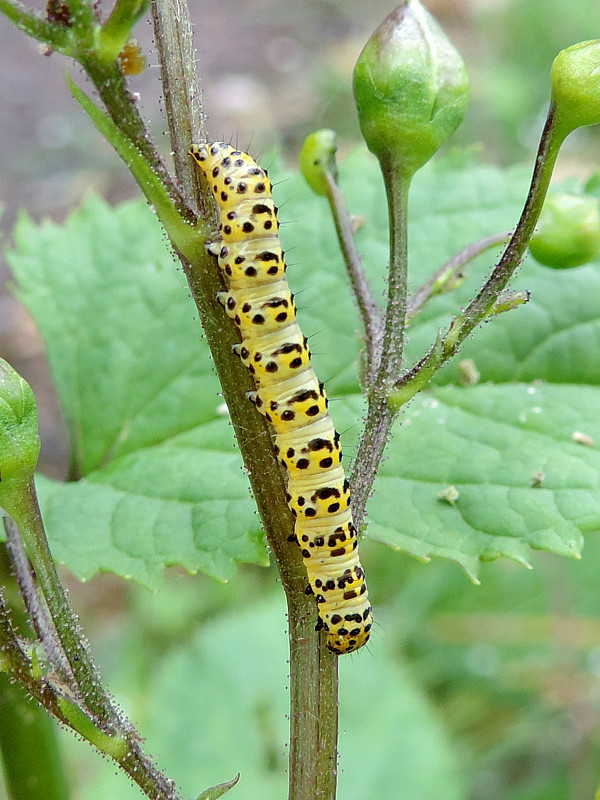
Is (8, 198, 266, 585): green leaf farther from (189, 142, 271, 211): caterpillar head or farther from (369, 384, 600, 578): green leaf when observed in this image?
(189, 142, 271, 211): caterpillar head

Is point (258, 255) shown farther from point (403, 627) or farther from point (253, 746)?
point (403, 627)

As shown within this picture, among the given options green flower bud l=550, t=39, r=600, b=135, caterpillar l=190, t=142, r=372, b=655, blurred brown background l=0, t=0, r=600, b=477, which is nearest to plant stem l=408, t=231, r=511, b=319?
caterpillar l=190, t=142, r=372, b=655

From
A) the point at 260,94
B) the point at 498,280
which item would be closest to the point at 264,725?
the point at 498,280

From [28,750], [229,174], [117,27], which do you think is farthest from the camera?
[28,750]

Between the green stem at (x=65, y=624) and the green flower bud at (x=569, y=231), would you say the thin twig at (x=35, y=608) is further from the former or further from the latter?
the green flower bud at (x=569, y=231)

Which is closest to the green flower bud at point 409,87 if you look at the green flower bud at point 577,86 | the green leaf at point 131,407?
the green flower bud at point 577,86

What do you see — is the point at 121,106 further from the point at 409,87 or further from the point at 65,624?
the point at 65,624
